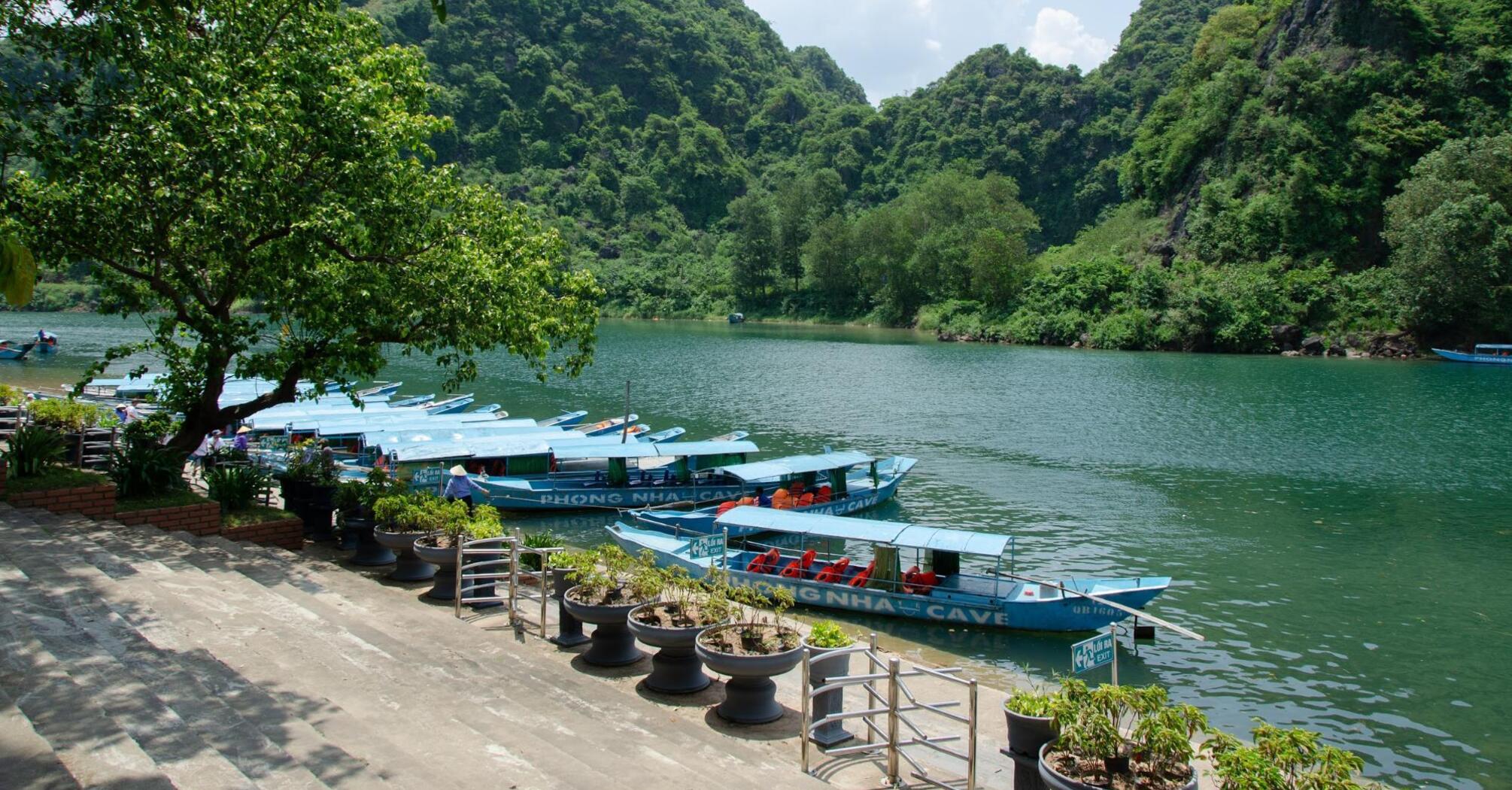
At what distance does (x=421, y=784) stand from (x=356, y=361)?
1091cm

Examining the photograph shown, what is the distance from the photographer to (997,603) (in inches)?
733

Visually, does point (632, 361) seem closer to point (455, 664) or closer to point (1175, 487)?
point (1175, 487)

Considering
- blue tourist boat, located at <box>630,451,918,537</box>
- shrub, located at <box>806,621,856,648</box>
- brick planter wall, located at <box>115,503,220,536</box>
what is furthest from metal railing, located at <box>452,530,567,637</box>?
blue tourist boat, located at <box>630,451,918,537</box>

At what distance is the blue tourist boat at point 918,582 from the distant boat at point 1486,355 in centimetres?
6868

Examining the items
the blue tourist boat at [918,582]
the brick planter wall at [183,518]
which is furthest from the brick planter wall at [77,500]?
the blue tourist boat at [918,582]

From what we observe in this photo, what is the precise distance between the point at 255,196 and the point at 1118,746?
13.5m

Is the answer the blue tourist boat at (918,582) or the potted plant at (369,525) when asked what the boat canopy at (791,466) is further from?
the potted plant at (369,525)

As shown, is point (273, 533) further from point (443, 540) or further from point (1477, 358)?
point (1477, 358)

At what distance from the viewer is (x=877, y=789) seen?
7996 mm

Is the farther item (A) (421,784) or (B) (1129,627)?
(B) (1129,627)

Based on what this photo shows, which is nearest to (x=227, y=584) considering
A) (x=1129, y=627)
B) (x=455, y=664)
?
(x=455, y=664)

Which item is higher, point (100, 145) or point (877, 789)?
point (100, 145)

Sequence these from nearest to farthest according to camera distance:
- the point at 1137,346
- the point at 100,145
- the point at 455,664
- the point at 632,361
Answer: the point at 455,664 → the point at 100,145 → the point at 632,361 → the point at 1137,346

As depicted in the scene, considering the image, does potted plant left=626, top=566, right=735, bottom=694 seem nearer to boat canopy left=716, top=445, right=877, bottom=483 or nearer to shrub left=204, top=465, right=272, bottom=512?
shrub left=204, top=465, right=272, bottom=512
